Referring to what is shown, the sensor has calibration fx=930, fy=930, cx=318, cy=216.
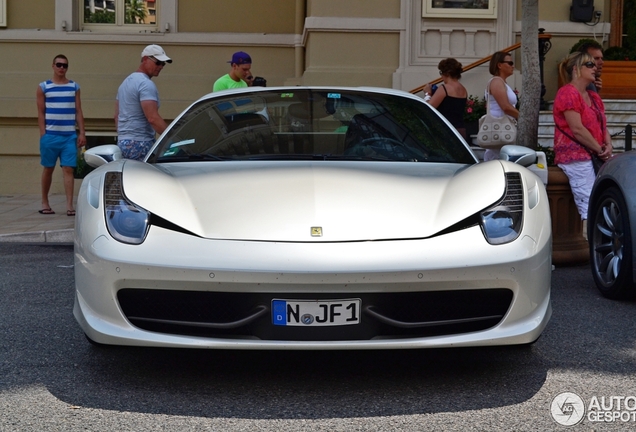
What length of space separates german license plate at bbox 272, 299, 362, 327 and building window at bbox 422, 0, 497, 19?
383 inches

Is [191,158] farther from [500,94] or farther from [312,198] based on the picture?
[500,94]

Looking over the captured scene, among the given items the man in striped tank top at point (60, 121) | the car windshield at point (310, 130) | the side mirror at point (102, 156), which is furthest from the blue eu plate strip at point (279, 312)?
the man in striped tank top at point (60, 121)

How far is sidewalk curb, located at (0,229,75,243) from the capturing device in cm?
891

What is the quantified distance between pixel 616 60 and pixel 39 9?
8.62m

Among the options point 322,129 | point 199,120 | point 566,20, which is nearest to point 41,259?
point 199,120

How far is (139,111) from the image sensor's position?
26.2ft

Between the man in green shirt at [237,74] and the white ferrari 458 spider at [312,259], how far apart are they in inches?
205

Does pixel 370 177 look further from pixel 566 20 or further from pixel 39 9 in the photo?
pixel 39 9

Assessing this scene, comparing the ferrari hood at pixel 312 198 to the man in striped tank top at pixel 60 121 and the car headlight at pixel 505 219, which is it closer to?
the car headlight at pixel 505 219

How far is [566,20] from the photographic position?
1313 centimetres

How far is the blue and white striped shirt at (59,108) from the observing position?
10.7m

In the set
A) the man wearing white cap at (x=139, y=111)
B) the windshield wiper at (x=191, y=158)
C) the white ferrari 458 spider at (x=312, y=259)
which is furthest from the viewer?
the man wearing white cap at (x=139, y=111)

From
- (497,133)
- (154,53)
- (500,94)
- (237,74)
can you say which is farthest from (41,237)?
(500,94)

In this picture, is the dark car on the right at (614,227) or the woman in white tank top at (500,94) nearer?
the dark car on the right at (614,227)
